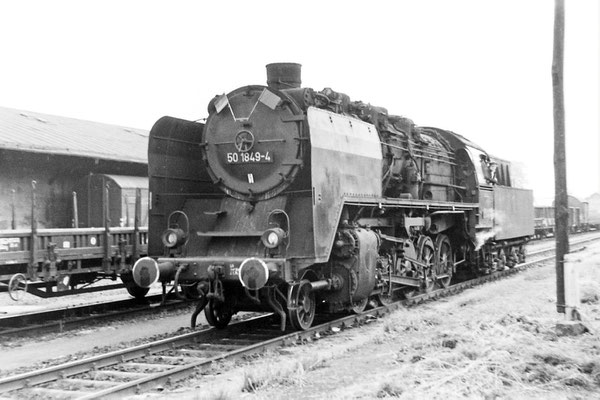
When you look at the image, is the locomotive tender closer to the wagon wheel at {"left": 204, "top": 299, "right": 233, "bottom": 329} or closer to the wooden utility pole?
the wagon wheel at {"left": 204, "top": 299, "right": 233, "bottom": 329}

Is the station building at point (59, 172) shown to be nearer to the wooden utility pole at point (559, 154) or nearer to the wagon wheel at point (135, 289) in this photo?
the wagon wheel at point (135, 289)

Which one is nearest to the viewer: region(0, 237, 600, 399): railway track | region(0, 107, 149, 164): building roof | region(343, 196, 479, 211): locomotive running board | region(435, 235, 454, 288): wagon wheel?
region(0, 237, 600, 399): railway track

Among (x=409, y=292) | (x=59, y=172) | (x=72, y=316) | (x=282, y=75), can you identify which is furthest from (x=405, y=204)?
(x=59, y=172)

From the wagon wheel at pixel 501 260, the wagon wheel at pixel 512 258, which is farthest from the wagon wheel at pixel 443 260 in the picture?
the wagon wheel at pixel 512 258

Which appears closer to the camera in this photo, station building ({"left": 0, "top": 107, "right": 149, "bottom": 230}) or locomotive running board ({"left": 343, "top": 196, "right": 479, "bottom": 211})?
locomotive running board ({"left": 343, "top": 196, "right": 479, "bottom": 211})

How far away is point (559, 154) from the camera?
882cm

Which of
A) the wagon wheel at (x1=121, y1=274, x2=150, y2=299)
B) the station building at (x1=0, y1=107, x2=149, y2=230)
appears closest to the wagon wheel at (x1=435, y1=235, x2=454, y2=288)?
the wagon wheel at (x1=121, y1=274, x2=150, y2=299)

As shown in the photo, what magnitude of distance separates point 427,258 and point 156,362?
6.86 metres

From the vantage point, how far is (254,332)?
905 cm

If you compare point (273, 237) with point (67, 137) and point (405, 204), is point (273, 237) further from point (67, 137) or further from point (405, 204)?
point (67, 137)

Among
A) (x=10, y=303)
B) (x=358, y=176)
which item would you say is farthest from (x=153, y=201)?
(x=10, y=303)

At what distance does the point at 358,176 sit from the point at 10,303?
943 centimetres

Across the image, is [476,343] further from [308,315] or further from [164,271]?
[164,271]

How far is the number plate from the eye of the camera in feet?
29.4
